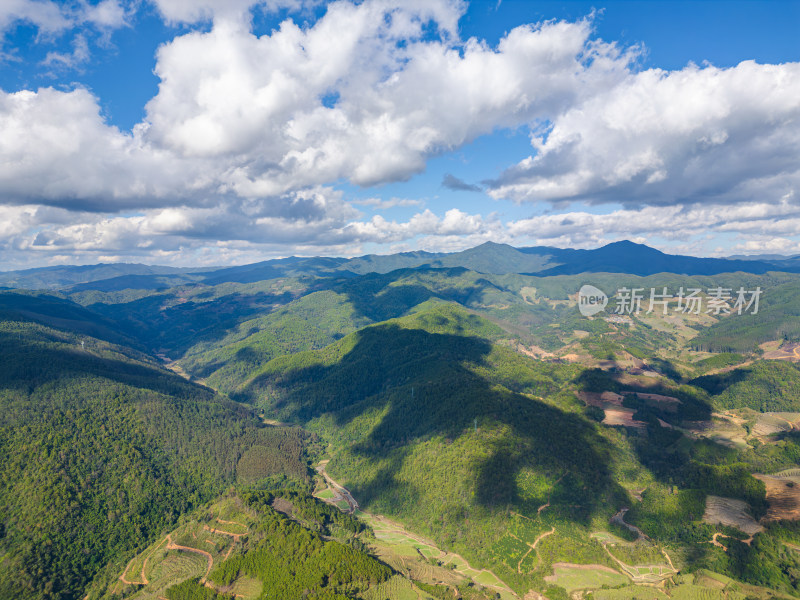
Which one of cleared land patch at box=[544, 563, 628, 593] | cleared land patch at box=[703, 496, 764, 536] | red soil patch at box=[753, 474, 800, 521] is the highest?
red soil patch at box=[753, 474, 800, 521]

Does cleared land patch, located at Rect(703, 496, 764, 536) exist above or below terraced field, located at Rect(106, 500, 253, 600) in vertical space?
above

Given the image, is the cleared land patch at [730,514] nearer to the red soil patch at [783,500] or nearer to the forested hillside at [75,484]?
the red soil patch at [783,500]

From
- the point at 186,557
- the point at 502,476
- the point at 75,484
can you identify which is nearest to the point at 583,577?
the point at 502,476

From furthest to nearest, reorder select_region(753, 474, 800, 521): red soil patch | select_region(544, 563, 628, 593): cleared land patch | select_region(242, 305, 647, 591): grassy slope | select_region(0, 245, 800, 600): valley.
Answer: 1. select_region(242, 305, 647, 591): grassy slope
2. select_region(544, 563, 628, 593): cleared land patch
3. select_region(753, 474, 800, 521): red soil patch
4. select_region(0, 245, 800, 600): valley

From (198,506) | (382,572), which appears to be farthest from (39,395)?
(382,572)

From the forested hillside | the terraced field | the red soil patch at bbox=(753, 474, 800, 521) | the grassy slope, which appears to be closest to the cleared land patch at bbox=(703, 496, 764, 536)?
the red soil patch at bbox=(753, 474, 800, 521)

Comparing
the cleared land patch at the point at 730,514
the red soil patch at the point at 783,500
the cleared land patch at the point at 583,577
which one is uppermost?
the red soil patch at the point at 783,500

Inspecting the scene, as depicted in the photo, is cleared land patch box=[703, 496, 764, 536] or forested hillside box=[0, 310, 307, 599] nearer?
cleared land patch box=[703, 496, 764, 536]

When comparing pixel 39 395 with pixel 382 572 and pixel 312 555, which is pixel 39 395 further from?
pixel 382 572

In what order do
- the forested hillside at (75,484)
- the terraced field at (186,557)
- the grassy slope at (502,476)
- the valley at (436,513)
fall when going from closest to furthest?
the valley at (436,513) < the terraced field at (186,557) < the forested hillside at (75,484) < the grassy slope at (502,476)

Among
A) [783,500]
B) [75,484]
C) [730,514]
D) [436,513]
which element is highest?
[783,500]

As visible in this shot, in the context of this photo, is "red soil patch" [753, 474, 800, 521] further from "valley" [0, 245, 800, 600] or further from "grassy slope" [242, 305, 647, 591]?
"grassy slope" [242, 305, 647, 591]

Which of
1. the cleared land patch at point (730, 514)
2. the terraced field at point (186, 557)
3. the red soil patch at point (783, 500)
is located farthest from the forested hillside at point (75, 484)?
the red soil patch at point (783, 500)

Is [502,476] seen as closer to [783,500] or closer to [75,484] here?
[783,500]
